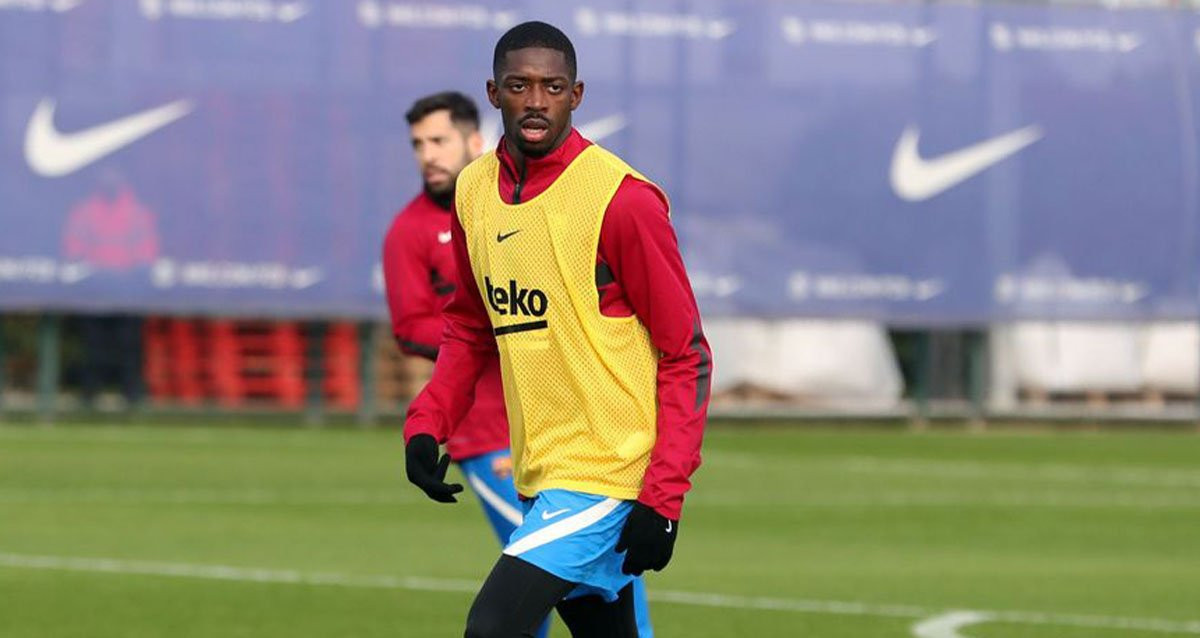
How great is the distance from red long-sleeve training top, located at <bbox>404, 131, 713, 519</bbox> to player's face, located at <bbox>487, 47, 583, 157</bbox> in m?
0.10

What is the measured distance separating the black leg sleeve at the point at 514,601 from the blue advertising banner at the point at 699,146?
860 inches

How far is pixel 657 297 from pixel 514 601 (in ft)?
2.71

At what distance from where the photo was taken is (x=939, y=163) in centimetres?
3055

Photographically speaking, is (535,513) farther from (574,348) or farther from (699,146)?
(699,146)

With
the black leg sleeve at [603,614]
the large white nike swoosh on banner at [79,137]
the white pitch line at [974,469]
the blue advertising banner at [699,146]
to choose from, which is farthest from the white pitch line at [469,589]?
the blue advertising banner at [699,146]

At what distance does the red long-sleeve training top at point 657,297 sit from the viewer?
6.52 metres

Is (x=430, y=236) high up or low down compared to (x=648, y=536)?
up

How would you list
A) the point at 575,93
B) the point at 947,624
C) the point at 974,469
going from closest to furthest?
the point at 575,93 < the point at 947,624 < the point at 974,469

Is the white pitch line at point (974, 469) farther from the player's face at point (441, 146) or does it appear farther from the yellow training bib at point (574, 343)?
the yellow training bib at point (574, 343)

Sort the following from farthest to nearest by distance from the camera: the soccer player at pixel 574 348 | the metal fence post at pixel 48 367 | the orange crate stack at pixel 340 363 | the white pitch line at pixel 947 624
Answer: the orange crate stack at pixel 340 363 → the metal fence post at pixel 48 367 → the white pitch line at pixel 947 624 → the soccer player at pixel 574 348

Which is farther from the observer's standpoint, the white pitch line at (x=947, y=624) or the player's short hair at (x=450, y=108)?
the white pitch line at (x=947, y=624)

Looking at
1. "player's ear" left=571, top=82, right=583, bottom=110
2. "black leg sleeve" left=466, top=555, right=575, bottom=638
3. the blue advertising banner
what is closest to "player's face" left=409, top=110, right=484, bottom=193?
"player's ear" left=571, top=82, right=583, bottom=110

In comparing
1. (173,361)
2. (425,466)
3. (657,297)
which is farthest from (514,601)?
(173,361)

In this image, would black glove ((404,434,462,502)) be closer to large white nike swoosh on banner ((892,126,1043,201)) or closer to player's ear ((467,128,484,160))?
player's ear ((467,128,484,160))
